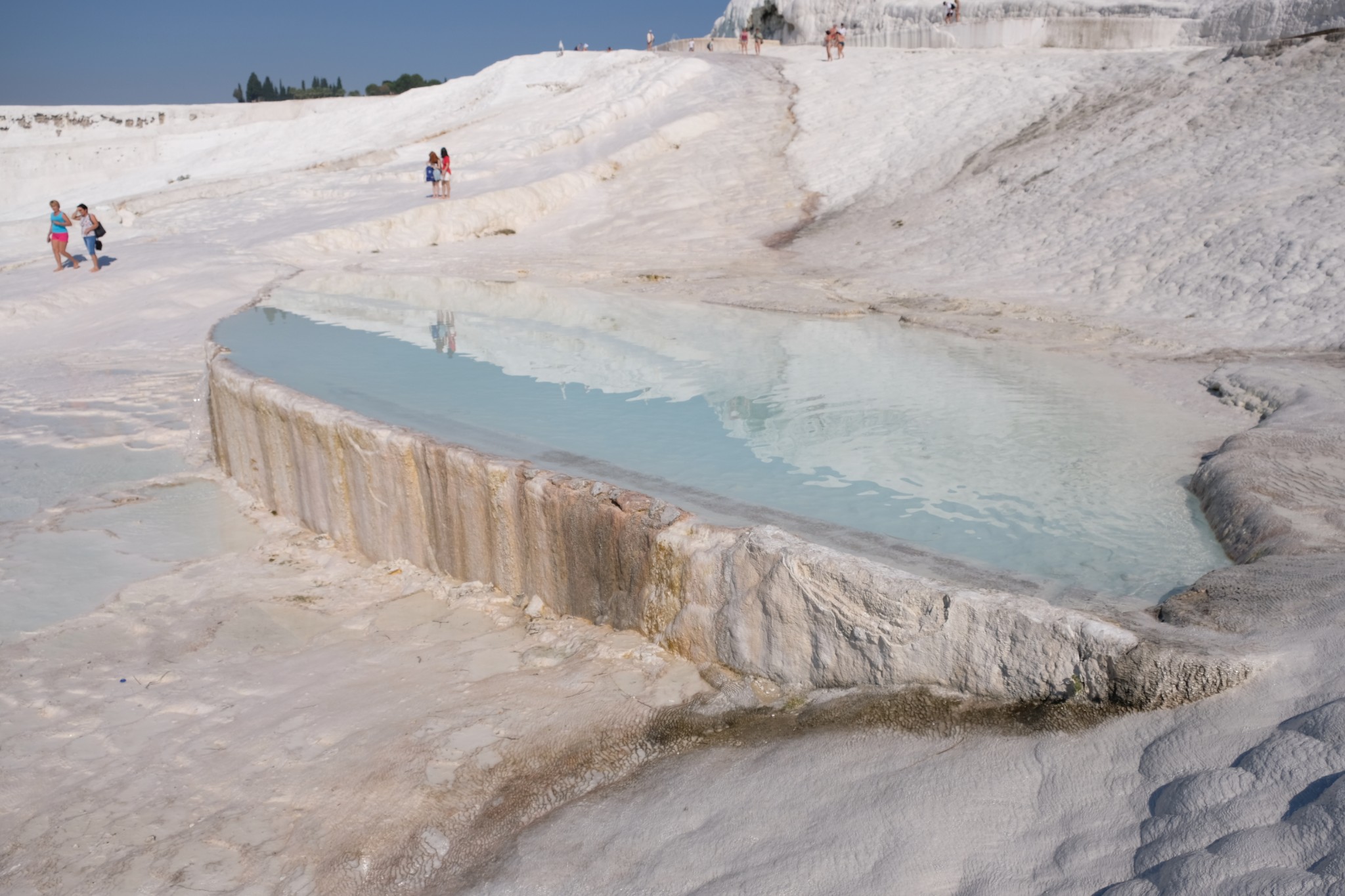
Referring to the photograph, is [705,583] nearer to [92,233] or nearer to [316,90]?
[92,233]

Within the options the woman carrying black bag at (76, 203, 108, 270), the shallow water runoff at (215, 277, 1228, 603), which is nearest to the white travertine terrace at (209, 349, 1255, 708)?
the shallow water runoff at (215, 277, 1228, 603)

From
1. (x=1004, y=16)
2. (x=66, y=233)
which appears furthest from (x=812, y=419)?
(x=1004, y=16)

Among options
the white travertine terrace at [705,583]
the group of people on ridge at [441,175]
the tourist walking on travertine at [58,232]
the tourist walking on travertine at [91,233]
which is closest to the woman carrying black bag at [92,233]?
the tourist walking on travertine at [91,233]

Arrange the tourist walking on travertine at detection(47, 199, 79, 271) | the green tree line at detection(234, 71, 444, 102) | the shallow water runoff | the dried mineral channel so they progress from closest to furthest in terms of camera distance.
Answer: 1. the dried mineral channel
2. the shallow water runoff
3. the tourist walking on travertine at detection(47, 199, 79, 271)
4. the green tree line at detection(234, 71, 444, 102)

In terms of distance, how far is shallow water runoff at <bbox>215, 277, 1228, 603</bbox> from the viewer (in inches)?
157

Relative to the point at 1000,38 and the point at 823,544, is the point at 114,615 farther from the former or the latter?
the point at 1000,38

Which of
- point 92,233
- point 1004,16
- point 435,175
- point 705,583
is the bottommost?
point 705,583

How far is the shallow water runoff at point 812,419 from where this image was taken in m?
4.00

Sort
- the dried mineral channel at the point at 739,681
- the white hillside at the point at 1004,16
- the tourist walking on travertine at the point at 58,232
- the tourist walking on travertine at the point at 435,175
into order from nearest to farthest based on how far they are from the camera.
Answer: the dried mineral channel at the point at 739,681 → the tourist walking on travertine at the point at 58,232 → the white hillside at the point at 1004,16 → the tourist walking on travertine at the point at 435,175

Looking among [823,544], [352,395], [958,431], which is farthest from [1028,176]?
[823,544]

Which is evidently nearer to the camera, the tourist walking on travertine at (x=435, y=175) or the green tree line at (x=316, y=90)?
the tourist walking on travertine at (x=435, y=175)

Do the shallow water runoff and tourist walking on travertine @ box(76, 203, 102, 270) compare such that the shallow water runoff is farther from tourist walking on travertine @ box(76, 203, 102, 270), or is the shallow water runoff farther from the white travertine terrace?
tourist walking on travertine @ box(76, 203, 102, 270)

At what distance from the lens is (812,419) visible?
5523mm

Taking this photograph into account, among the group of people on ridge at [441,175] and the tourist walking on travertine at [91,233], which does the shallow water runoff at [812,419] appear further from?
the group of people on ridge at [441,175]
